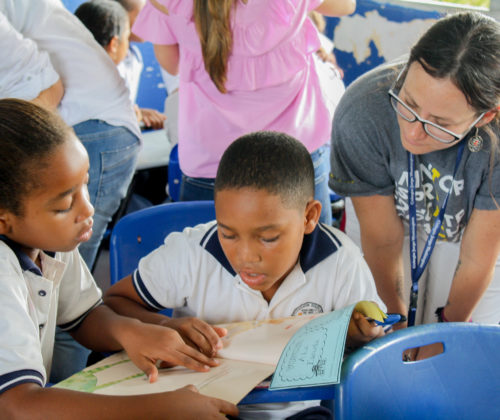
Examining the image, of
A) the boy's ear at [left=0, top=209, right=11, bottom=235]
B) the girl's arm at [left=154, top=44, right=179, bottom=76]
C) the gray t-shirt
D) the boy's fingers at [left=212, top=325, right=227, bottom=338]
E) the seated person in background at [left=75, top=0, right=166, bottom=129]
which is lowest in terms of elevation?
the boy's fingers at [left=212, top=325, right=227, bottom=338]

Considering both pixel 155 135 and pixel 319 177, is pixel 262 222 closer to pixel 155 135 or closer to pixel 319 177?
pixel 319 177

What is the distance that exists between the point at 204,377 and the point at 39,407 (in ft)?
0.89

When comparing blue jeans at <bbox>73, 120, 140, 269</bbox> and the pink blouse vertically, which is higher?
the pink blouse

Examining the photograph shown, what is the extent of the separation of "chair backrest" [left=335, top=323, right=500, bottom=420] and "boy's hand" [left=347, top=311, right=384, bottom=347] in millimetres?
106

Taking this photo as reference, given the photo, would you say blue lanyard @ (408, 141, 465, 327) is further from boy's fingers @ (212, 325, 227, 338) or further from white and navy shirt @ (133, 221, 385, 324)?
boy's fingers @ (212, 325, 227, 338)

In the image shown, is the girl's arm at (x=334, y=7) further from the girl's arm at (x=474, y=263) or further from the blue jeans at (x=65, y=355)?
the blue jeans at (x=65, y=355)

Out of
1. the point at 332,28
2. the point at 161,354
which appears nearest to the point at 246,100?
the point at 161,354

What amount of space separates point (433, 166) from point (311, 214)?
0.38m

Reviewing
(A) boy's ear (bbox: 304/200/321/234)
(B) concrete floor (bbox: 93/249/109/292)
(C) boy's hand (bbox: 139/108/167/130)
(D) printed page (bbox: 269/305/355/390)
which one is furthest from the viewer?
(C) boy's hand (bbox: 139/108/167/130)

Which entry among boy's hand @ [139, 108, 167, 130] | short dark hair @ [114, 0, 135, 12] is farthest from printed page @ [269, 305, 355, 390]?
boy's hand @ [139, 108, 167, 130]

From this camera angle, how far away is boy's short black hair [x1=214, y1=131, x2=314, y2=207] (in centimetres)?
113

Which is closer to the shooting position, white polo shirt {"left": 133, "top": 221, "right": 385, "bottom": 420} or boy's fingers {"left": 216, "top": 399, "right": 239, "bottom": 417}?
boy's fingers {"left": 216, "top": 399, "right": 239, "bottom": 417}

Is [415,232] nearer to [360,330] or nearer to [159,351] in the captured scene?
[360,330]

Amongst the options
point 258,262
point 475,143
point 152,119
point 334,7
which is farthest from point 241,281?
point 152,119
